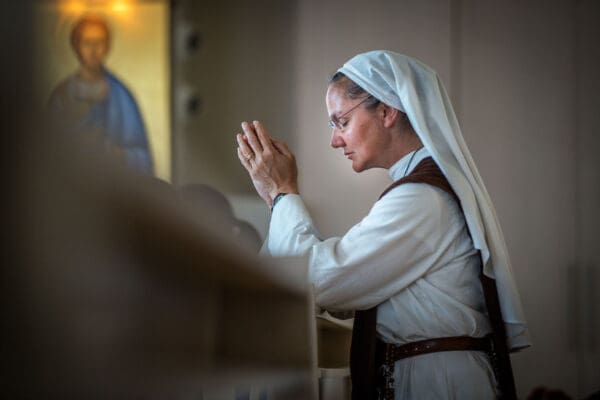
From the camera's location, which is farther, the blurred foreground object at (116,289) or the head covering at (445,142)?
the head covering at (445,142)

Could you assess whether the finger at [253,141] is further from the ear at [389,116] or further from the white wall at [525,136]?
Answer: the white wall at [525,136]

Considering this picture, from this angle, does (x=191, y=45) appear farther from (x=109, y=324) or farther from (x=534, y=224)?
(x=109, y=324)

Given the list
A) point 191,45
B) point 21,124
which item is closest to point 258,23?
→ point 191,45

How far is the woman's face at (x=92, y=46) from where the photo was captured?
21.3ft

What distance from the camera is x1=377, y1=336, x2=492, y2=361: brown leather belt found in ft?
7.25

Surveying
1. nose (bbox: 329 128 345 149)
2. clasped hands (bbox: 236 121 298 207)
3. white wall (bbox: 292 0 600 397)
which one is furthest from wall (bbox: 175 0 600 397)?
clasped hands (bbox: 236 121 298 207)

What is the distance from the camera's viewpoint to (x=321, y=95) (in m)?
6.45

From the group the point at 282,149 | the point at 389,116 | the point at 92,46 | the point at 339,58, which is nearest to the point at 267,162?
the point at 282,149

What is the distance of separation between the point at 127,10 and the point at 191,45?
519 millimetres

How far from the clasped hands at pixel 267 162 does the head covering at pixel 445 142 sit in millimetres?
279

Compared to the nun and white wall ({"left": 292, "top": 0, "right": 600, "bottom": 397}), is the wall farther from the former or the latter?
the nun

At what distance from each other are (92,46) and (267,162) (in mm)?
4415

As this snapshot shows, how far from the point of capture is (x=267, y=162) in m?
2.42

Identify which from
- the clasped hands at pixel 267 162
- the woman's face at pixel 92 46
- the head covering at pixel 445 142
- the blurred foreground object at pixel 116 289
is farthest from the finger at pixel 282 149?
the woman's face at pixel 92 46
